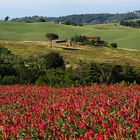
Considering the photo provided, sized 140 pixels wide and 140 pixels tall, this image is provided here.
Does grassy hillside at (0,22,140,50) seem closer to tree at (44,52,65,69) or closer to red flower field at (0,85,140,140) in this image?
tree at (44,52,65,69)

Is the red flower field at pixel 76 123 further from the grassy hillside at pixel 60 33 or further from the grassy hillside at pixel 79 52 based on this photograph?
the grassy hillside at pixel 60 33

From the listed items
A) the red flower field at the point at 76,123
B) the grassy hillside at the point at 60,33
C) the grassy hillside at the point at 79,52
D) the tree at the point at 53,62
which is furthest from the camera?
the grassy hillside at the point at 60,33

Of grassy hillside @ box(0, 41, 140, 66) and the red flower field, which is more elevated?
the red flower field

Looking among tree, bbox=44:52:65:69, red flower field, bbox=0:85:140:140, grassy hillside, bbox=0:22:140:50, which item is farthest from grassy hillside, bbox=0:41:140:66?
red flower field, bbox=0:85:140:140

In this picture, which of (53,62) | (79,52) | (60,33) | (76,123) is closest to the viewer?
(76,123)

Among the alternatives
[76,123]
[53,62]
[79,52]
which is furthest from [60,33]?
[76,123]

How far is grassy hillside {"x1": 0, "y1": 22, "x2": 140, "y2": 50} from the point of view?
159 m

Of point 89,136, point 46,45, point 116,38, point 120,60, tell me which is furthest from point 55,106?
point 116,38

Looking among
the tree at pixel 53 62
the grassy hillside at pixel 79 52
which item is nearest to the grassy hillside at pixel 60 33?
the grassy hillside at pixel 79 52

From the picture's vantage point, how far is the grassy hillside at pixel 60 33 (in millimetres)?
158750

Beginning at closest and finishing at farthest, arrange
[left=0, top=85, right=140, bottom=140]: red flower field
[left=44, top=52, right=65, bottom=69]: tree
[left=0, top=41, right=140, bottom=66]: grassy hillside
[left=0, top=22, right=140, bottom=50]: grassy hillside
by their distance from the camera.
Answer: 1. [left=0, top=85, right=140, bottom=140]: red flower field
2. [left=44, top=52, right=65, bottom=69]: tree
3. [left=0, top=41, right=140, bottom=66]: grassy hillside
4. [left=0, top=22, right=140, bottom=50]: grassy hillside

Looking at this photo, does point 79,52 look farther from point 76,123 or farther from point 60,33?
point 76,123

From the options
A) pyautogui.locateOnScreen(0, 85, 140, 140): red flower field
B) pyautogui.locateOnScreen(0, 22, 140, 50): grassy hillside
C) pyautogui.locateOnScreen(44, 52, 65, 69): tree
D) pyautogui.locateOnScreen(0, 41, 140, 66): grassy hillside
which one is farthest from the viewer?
pyautogui.locateOnScreen(0, 22, 140, 50): grassy hillside

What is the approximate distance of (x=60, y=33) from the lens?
177250mm
